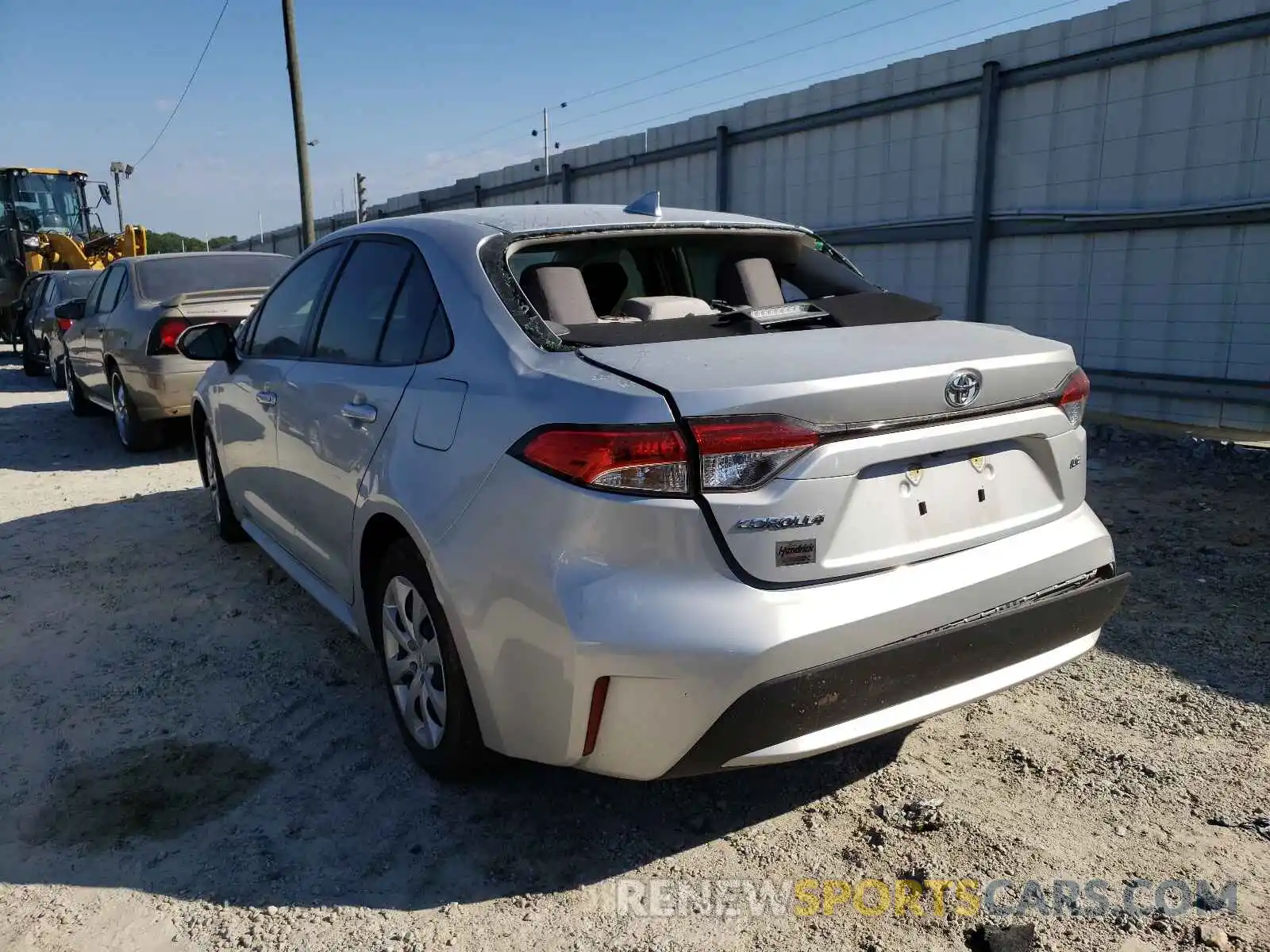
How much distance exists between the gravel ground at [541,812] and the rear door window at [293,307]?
121 centimetres

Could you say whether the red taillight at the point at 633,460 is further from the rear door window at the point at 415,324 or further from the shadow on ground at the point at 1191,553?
the shadow on ground at the point at 1191,553

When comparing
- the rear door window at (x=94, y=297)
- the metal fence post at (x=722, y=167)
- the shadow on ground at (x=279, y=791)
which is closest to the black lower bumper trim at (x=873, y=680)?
the shadow on ground at (x=279, y=791)

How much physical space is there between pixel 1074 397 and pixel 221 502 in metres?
4.23

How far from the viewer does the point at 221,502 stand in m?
5.08

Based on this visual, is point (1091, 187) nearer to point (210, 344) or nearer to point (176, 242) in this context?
point (210, 344)

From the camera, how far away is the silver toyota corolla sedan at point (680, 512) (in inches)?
80.5

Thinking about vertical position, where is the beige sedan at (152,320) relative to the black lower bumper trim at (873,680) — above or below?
above

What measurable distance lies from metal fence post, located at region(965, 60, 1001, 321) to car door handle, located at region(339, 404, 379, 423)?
23.7 ft

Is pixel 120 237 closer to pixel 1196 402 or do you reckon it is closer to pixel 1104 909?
pixel 1196 402

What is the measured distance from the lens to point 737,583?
2061 millimetres

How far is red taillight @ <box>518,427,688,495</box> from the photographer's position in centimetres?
204

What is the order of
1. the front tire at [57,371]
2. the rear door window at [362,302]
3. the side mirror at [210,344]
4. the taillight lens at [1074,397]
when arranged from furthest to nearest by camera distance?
the front tire at [57,371] → the side mirror at [210,344] → the rear door window at [362,302] → the taillight lens at [1074,397]

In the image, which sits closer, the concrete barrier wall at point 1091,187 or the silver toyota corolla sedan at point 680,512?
the silver toyota corolla sedan at point 680,512

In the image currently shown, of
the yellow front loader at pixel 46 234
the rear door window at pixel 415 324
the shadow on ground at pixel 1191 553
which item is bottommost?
the shadow on ground at pixel 1191 553
